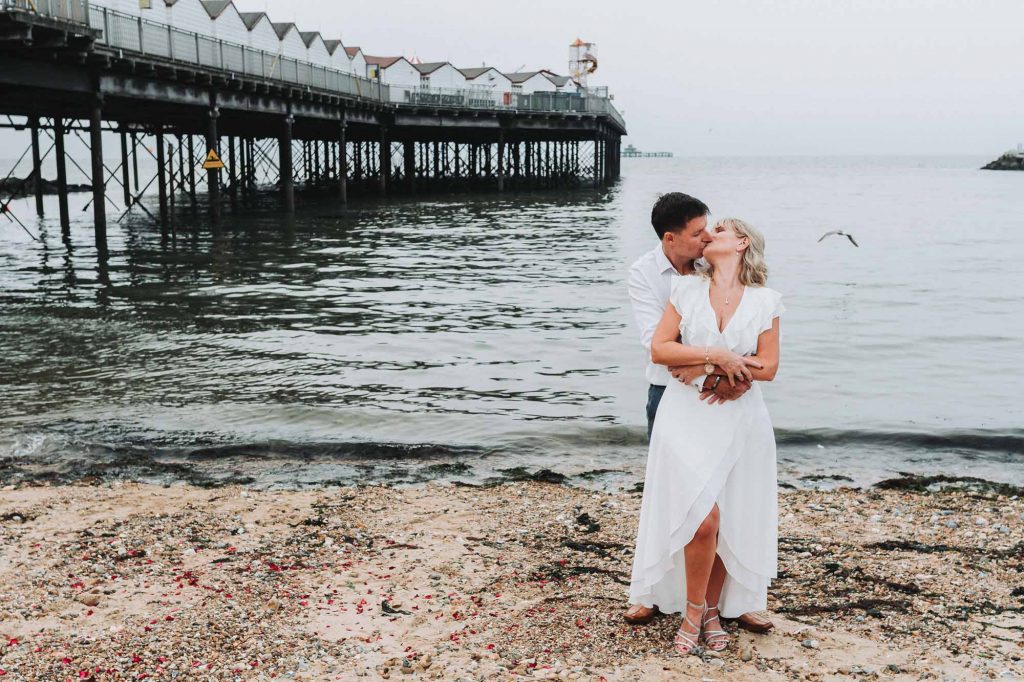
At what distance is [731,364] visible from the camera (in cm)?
391

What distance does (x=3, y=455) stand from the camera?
25.8 ft

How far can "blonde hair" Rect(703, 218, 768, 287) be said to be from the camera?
4031 millimetres

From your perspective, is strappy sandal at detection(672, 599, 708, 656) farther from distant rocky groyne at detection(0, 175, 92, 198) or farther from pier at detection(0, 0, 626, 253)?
→ distant rocky groyne at detection(0, 175, 92, 198)

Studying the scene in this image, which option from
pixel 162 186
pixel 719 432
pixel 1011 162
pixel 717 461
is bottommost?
pixel 717 461

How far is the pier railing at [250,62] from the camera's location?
2092 centimetres

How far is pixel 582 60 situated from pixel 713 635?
A: 82487mm

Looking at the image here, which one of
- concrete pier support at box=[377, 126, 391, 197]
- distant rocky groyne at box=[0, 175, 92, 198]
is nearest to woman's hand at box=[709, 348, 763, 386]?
distant rocky groyne at box=[0, 175, 92, 198]

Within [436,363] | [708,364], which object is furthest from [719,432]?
[436,363]

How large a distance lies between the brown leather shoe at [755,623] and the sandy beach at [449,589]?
35 mm

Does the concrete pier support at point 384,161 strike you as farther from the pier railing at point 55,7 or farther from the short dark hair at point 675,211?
the short dark hair at point 675,211

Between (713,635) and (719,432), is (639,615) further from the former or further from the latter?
(719,432)

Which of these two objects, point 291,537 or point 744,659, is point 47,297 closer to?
point 291,537

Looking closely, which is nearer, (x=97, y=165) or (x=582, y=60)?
(x=97, y=165)

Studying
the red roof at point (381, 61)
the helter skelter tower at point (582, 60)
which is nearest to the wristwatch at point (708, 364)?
the red roof at point (381, 61)
